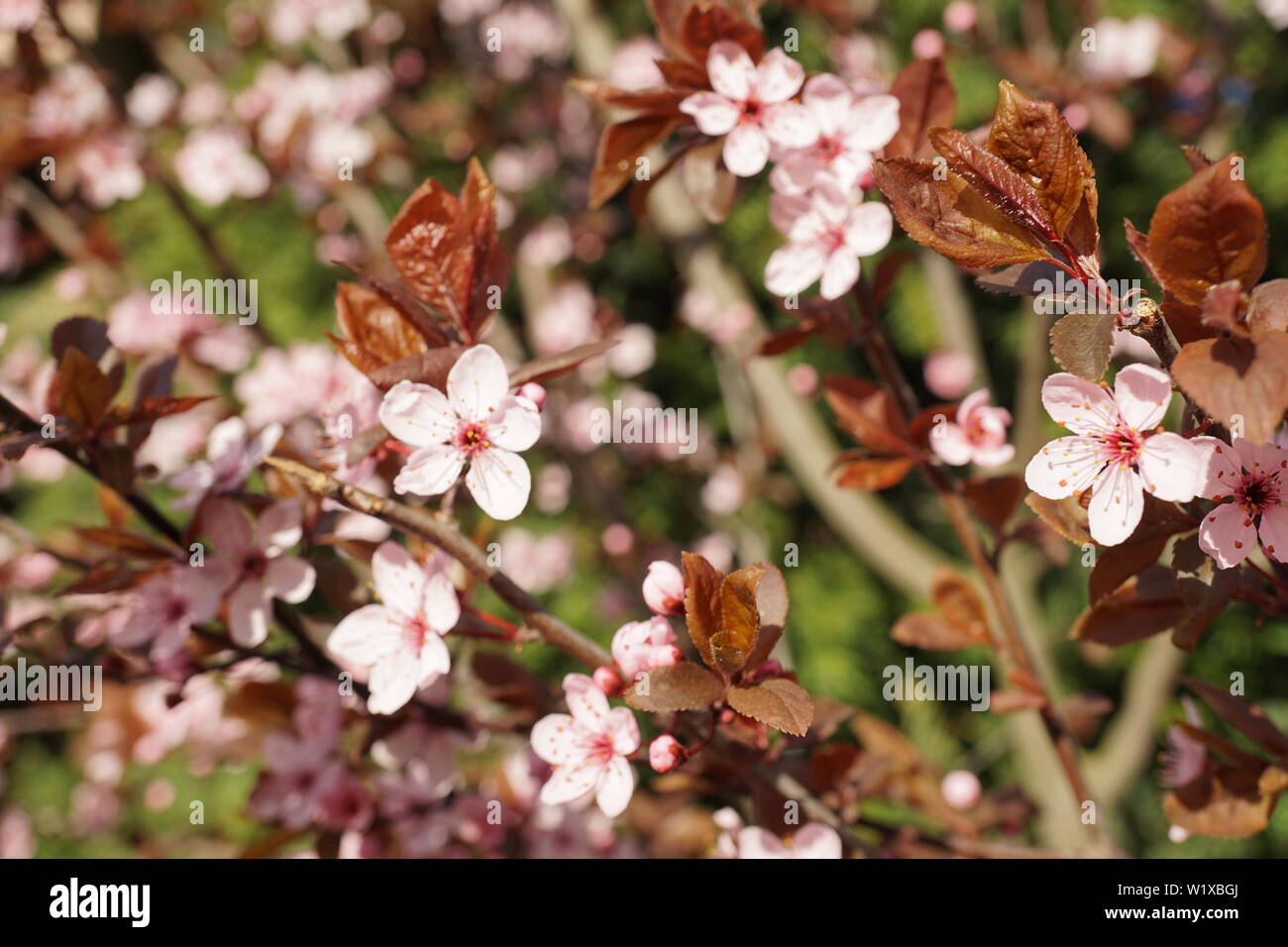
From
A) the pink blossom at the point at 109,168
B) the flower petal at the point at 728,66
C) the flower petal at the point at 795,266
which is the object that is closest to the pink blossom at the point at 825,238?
the flower petal at the point at 795,266

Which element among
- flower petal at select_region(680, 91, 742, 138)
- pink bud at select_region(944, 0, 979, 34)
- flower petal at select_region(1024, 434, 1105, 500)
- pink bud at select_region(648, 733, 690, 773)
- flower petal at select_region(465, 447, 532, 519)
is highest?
pink bud at select_region(944, 0, 979, 34)

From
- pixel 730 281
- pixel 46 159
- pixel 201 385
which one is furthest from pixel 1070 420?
pixel 46 159

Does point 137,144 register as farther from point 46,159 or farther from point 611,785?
point 611,785

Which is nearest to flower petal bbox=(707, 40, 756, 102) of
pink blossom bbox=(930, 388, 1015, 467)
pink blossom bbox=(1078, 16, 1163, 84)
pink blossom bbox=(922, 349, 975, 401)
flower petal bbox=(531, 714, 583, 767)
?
pink blossom bbox=(930, 388, 1015, 467)

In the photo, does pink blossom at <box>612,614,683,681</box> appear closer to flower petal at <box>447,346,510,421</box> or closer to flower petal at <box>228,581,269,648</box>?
flower petal at <box>447,346,510,421</box>

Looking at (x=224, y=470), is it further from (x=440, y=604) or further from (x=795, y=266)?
(x=795, y=266)
